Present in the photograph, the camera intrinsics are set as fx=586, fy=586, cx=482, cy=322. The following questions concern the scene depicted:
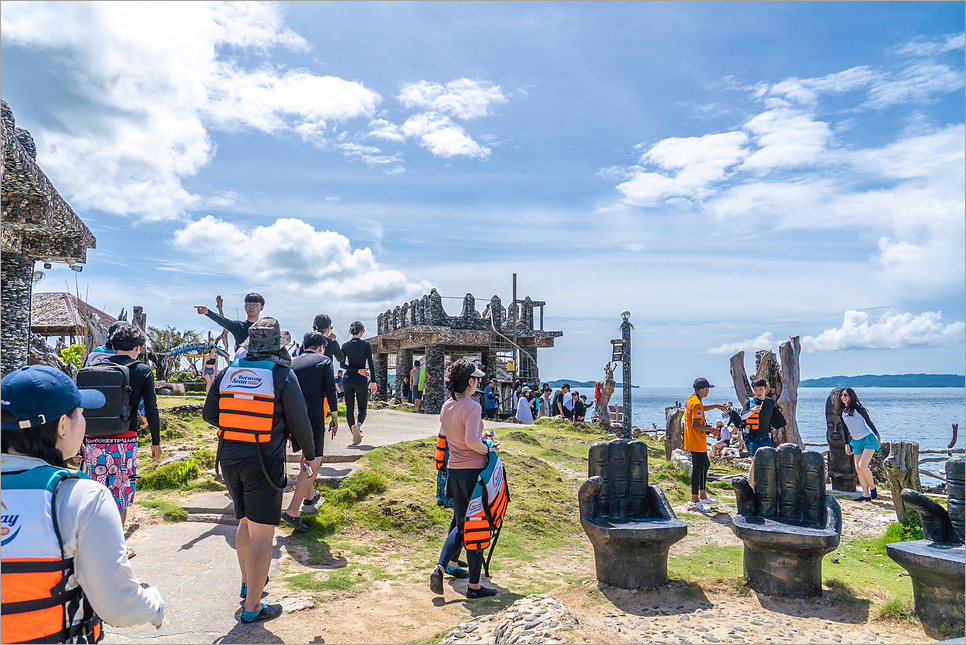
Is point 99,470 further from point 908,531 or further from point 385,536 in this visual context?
point 908,531

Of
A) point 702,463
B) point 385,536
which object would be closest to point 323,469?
point 385,536

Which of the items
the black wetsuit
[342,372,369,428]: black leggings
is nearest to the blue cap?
the black wetsuit

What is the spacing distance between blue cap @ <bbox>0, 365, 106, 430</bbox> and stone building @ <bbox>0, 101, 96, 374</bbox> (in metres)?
6.40

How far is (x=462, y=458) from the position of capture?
16.2ft

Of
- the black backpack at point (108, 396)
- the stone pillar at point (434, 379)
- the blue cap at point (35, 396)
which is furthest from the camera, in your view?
the stone pillar at point (434, 379)

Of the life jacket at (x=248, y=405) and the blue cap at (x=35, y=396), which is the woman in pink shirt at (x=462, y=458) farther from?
the blue cap at (x=35, y=396)

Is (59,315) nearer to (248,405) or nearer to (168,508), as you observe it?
(168,508)

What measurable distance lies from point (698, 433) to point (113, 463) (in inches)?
280

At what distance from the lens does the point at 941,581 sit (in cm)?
400

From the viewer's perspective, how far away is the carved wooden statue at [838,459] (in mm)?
11156

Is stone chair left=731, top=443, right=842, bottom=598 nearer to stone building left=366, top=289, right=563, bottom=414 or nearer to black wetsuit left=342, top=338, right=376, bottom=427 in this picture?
black wetsuit left=342, top=338, right=376, bottom=427

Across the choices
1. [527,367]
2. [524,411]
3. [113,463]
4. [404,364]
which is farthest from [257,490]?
[404,364]

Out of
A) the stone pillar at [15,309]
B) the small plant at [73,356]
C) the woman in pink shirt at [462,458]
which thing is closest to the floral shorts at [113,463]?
the woman in pink shirt at [462,458]

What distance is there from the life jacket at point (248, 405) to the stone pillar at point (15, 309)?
667cm
